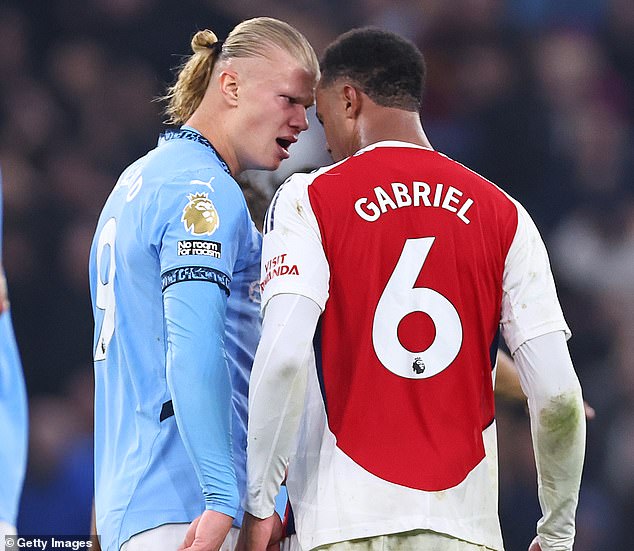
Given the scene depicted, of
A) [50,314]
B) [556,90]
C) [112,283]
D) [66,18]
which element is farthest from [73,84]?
[112,283]

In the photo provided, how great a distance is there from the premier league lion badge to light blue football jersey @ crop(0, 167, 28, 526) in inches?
58.6

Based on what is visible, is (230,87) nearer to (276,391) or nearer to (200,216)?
(200,216)

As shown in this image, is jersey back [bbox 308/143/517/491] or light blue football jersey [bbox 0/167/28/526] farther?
light blue football jersey [bbox 0/167/28/526]

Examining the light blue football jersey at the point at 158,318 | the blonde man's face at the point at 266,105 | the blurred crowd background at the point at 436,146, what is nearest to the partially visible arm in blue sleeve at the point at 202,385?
the light blue football jersey at the point at 158,318

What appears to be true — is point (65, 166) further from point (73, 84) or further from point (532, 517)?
point (532, 517)

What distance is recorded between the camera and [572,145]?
612 cm

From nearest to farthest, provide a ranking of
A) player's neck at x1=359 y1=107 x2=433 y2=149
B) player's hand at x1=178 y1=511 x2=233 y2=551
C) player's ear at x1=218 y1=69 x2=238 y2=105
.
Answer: player's hand at x1=178 y1=511 x2=233 y2=551, player's neck at x1=359 y1=107 x2=433 y2=149, player's ear at x1=218 y1=69 x2=238 y2=105

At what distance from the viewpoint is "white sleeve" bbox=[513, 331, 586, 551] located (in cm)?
227

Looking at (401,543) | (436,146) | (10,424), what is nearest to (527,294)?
(401,543)

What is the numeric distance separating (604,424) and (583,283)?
742 millimetres

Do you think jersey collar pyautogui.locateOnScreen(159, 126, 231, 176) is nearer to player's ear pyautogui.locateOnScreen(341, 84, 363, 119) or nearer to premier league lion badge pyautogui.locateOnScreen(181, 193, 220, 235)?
premier league lion badge pyautogui.locateOnScreen(181, 193, 220, 235)

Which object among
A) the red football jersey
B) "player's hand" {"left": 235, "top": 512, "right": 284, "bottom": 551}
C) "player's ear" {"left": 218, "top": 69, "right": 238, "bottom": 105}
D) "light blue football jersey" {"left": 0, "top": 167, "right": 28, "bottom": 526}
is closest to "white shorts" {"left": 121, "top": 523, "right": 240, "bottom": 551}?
"player's hand" {"left": 235, "top": 512, "right": 284, "bottom": 551}

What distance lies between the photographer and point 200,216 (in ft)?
7.49

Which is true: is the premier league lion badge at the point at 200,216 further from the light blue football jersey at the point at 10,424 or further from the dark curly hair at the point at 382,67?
the light blue football jersey at the point at 10,424
